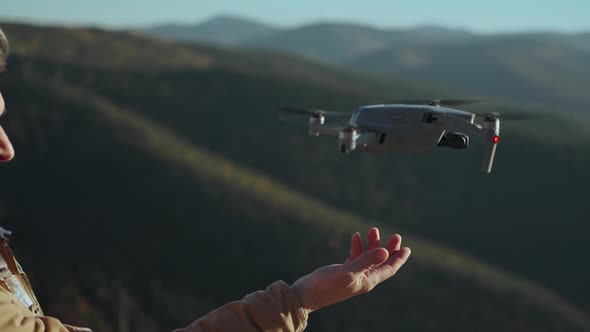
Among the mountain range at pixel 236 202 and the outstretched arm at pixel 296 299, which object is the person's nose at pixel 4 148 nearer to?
the outstretched arm at pixel 296 299

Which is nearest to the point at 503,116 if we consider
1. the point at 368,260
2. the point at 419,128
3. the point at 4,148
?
the point at 419,128

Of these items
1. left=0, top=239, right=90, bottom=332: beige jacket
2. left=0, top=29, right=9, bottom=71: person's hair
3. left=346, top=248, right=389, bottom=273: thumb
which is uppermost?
left=0, top=29, right=9, bottom=71: person's hair

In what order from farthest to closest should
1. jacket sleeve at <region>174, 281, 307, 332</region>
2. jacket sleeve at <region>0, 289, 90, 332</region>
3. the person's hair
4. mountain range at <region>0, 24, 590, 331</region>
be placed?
1. mountain range at <region>0, 24, 590, 331</region>
2. jacket sleeve at <region>174, 281, 307, 332</region>
3. the person's hair
4. jacket sleeve at <region>0, 289, 90, 332</region>

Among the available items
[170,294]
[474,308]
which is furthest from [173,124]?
[474,308]

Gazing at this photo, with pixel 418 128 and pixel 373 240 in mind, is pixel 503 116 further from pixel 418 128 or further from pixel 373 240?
pixel 373 240

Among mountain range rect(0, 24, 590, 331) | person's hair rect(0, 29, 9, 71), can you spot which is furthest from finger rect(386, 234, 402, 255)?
mountain range rect(0, 24, 590, 331)

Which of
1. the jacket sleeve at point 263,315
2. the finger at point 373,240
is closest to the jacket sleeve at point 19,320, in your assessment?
the jacket sleeve at point 263,315

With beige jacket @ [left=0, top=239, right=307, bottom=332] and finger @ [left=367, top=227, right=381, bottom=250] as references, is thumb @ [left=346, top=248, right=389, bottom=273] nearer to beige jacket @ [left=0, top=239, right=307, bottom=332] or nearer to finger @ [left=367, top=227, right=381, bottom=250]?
finger @ [left=367, top=227, right=381, bottom=250]
